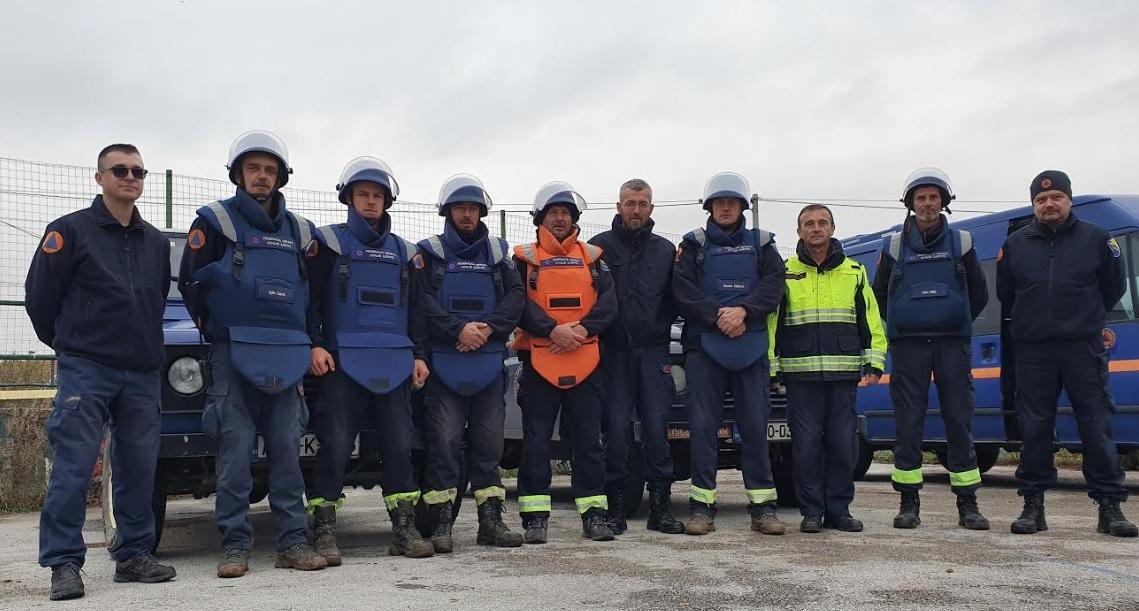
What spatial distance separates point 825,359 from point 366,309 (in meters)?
2.74

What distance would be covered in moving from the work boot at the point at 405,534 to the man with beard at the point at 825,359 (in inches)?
91.2

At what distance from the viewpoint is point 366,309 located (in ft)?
17.9

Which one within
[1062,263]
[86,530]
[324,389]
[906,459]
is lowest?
[86,530]

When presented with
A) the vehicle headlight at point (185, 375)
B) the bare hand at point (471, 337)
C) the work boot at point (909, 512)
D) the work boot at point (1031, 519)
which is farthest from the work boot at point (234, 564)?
the work boot at point (1031, 519)

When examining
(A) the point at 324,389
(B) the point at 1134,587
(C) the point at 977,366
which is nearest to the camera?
(B) the point at 1134,587

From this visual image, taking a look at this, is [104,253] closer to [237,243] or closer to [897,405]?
[237,243]

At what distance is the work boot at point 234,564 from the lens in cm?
484

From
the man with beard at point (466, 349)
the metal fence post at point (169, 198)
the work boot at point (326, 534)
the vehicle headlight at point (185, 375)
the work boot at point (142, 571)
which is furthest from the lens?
the metal fence post at point (169, 198)

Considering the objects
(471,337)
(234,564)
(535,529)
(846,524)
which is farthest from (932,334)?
(234,564)

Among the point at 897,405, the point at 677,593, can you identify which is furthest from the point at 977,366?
the point at 677,593

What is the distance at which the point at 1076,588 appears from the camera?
421cm

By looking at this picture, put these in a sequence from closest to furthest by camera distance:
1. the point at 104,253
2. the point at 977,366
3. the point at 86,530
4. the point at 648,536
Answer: the point at 104,253 → the point at 648,536 → the point at 86,530 → the point at 977,366

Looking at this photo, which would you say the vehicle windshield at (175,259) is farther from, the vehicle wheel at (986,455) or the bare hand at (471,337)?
the vehicle wheel at (986,455)

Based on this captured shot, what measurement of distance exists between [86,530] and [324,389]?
3.29 meters
